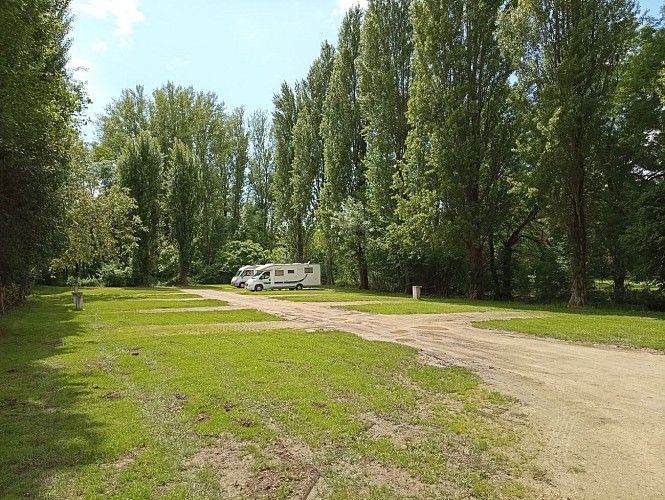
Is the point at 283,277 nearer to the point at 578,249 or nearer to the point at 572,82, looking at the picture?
the point at 578,249

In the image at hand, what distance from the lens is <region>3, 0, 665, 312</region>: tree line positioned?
68.1 feet

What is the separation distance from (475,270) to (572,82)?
36.8ft

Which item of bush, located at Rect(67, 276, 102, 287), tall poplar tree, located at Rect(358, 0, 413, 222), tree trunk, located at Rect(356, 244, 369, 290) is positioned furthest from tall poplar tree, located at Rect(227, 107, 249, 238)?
tall poplar tree, located at Rect(358, 0, 413, 222)

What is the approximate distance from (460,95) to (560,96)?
20.3 ft

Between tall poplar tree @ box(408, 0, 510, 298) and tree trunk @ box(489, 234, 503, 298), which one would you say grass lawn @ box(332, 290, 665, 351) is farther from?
tree trunk @ box(489, 234, 503, 298)

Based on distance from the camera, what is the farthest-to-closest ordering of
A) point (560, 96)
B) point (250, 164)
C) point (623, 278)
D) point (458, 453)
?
point (250, 164)
point (623, 278)
point (560, 96)
point (458, 453)

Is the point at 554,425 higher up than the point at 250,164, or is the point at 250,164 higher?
the point at 250,164

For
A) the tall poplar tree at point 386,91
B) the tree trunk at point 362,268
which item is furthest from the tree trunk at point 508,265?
the tree trunk at point 362,268

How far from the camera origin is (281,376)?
7.23m

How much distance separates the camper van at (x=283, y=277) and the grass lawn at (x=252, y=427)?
89.2 ft

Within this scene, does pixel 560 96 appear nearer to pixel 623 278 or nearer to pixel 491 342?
pixel 623 278

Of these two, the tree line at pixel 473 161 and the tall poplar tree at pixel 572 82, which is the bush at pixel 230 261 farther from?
the tall poplar tree at pixel 572 82

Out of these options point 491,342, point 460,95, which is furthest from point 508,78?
point 491,342

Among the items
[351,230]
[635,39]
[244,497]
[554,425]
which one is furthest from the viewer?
[351,230]
